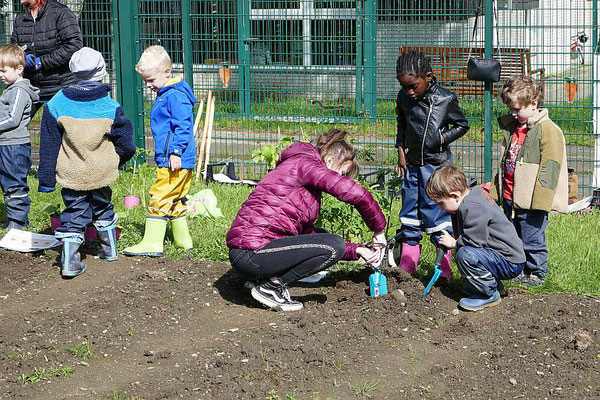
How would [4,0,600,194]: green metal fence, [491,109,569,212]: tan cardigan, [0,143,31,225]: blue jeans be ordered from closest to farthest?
[491,109,569,212]: tan cardigan
[0,143,31,225]: blue jeans
[4,0,600,194]: green metal fence

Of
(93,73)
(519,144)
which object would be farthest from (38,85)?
(519,144)

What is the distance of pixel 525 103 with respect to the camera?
5.77m

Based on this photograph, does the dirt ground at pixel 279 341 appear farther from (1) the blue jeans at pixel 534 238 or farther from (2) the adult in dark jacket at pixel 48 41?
(2) the adult in dark jacket at pixel 48 41

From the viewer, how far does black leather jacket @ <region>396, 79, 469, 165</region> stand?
19.9 ft

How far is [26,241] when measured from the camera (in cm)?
671

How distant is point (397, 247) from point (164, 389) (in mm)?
2605

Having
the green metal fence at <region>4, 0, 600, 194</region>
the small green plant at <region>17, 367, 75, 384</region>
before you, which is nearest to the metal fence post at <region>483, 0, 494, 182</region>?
the green metal fence at <region>4, 0, 600, 194</region>

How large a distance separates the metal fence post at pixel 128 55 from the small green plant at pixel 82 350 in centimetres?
538

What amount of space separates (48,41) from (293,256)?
4404 mm

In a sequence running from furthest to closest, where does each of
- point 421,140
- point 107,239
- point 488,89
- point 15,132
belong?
point 488,89, point 15,132, point 107,239, point 421,140

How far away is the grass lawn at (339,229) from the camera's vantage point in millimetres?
6055

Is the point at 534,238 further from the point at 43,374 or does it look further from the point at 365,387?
the point at 43,374

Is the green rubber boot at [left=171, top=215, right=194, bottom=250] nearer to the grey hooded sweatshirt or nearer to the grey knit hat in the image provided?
the grey knit hat

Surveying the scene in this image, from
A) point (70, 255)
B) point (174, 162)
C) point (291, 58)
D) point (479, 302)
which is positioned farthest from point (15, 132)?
point (479, 302)
